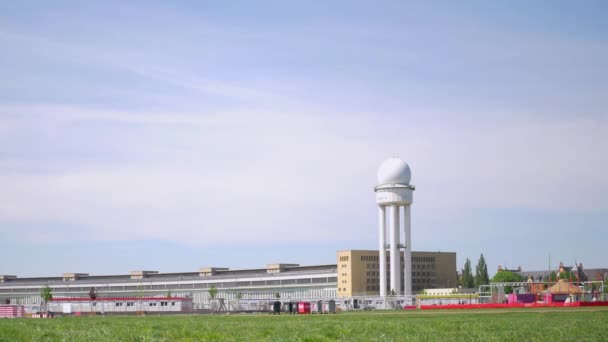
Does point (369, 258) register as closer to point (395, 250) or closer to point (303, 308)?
point (395, 250)

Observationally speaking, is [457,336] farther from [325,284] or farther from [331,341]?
[325,284]

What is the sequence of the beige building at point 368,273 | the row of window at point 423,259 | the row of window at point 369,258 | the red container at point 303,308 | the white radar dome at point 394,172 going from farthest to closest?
the row of window at point 423,259, the row of window at point 369,258, the beige building at point 368,273, the white radar dome at point 394,172, the red container at point 303,308

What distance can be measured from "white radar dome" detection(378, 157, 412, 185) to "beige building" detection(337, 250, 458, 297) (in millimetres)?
26522

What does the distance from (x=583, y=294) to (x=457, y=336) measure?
382 ft

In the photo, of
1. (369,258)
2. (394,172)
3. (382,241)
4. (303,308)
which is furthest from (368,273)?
(303,308)

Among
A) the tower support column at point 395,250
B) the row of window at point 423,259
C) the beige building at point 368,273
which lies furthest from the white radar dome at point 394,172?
the row of window at point 423,259

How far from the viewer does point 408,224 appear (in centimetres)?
16938

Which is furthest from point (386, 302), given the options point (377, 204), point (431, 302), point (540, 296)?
point (540, 296)

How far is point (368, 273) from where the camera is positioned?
19038cm

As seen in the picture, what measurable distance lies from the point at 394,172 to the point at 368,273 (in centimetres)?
3414

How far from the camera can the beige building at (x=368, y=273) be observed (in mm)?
186250

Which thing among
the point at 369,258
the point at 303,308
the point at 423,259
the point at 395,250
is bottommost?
the point at 303,308

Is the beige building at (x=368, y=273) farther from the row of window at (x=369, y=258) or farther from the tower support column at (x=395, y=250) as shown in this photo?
the tower support column at (x=395, y=250)

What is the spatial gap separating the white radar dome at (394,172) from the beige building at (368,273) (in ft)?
87.0
